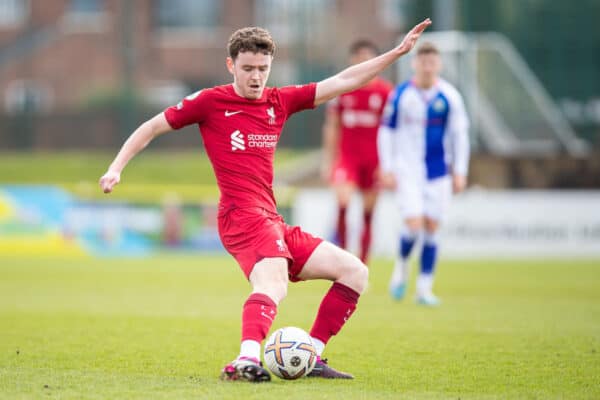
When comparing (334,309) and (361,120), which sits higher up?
(361,120)

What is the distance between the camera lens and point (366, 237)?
13.1m

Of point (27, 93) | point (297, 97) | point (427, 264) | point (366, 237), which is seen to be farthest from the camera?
point (27, 93)

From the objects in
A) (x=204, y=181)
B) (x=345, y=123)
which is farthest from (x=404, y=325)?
(x=204, y=181)

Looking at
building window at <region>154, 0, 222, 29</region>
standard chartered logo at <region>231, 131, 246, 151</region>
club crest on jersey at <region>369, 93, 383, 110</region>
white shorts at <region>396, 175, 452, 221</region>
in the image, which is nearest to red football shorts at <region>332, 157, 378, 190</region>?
club crest on jersey at <region>369, 93, 383, 110</region>

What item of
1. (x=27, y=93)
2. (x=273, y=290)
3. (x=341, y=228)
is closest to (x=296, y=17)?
(x=27, y=93)

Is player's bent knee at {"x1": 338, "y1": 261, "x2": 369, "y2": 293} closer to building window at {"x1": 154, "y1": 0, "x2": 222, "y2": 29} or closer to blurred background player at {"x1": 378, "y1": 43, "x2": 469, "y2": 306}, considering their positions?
blurred background player at {"x1": 378, "y1": 43, "x2": 469, "y2": 306}

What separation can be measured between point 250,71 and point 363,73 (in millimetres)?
746

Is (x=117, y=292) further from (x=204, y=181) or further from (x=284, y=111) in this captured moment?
(x=204, y=181)

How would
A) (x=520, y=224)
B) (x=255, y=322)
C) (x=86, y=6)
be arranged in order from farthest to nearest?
1. (x=86, y=6)
2. (x=520, y=224)
3. (x=255, y=322)

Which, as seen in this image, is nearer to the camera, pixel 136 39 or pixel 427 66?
pixel 427 66

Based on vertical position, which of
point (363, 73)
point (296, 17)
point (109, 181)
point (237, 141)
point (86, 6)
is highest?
point (86, 6)

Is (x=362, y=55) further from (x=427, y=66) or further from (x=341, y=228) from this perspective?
(x=341, y=228)

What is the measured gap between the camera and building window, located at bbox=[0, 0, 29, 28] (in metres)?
44.5

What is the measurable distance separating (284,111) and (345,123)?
6560 mm
